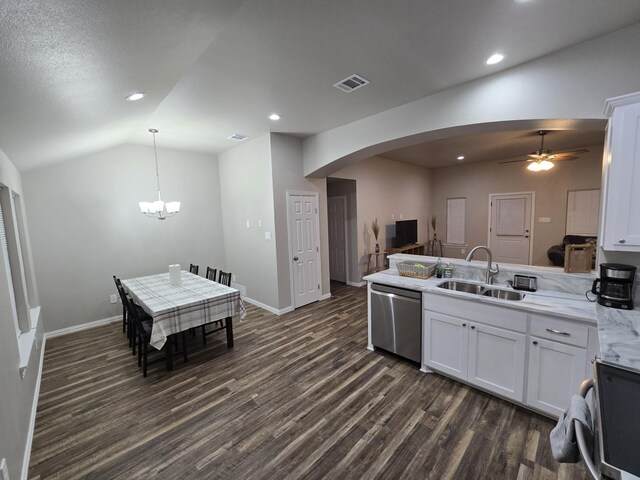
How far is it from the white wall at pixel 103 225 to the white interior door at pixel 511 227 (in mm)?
7562

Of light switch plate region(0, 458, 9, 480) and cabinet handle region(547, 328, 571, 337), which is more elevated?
cabinet handle region(547, 328, 571, 337)

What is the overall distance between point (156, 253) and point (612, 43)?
6.27 m

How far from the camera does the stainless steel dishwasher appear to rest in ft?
9.28

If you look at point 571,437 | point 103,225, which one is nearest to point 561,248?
point 571,437

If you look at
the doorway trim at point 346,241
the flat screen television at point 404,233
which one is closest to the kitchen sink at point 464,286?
the doorway trim at point 346,241

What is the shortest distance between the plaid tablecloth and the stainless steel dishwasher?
1715 mm

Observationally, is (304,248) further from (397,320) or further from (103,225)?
(103,225)

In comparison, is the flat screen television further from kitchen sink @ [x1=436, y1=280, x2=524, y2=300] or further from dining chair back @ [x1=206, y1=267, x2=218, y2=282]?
dining chair back @ [x1=206, y1=267, x2=218, y2=282]

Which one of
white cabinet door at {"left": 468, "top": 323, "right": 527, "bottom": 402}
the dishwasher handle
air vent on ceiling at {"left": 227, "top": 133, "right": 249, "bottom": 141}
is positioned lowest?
white cabinet door at {"left": 468, "top": 323, "right": 527, "bottom": 402}

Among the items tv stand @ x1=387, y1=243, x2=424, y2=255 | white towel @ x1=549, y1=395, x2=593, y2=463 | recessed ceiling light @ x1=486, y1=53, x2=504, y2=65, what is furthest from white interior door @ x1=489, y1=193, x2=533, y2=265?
white towel @ x1=549, y1=395, x2=593, y2=463

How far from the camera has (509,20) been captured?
5.99 feet

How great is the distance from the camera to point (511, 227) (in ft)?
23.8

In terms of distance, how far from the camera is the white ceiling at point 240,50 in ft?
4.61

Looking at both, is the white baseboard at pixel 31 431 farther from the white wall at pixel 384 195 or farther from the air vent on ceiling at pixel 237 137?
the white wall at pixel 384 195
